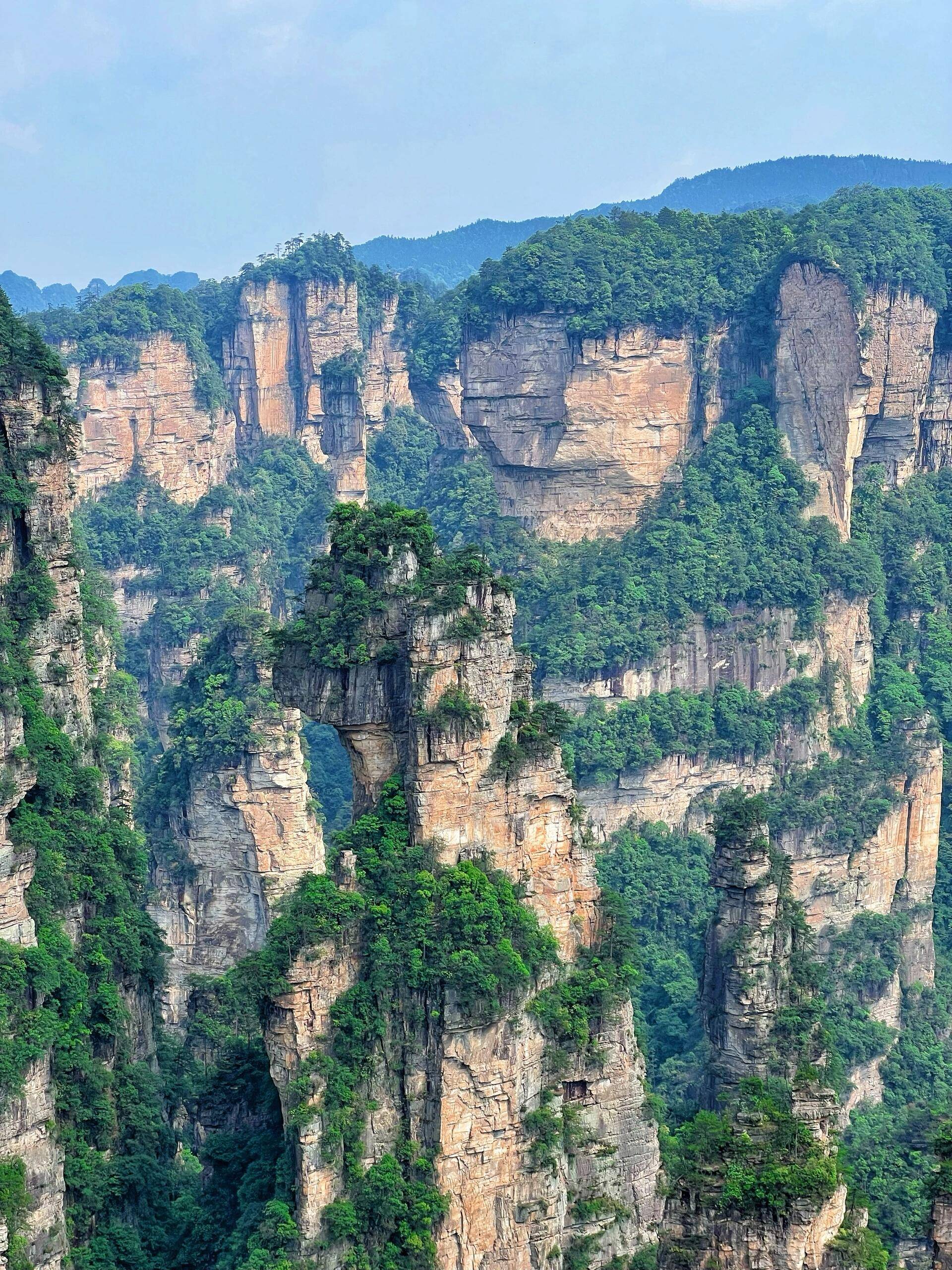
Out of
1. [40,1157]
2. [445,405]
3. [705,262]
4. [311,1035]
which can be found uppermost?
[705,262]

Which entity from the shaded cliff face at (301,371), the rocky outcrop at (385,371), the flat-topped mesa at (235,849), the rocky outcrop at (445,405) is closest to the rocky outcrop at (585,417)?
the rocky outcrop at (445,405)

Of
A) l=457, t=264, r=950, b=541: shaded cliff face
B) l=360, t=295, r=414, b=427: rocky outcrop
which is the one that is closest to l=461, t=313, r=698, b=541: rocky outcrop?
l=457, t=264, r=950, b=541: shaded cliff face

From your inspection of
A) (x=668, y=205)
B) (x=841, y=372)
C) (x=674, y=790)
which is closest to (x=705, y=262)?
(x=841, y=372)

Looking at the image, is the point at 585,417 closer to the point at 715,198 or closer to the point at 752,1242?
the point at 752,1242

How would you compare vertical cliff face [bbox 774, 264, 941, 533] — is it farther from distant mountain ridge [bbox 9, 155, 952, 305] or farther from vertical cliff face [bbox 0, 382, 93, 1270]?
distant mountain ridge [bbox 9, 155, 952, 305]

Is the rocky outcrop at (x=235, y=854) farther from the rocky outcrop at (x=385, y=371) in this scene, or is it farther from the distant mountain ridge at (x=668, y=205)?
the distant mountain ridge at (x=668, y=205)

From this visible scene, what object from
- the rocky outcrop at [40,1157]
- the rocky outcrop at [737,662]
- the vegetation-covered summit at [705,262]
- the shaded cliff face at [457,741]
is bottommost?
the rocky outcrop at [40,1157]
